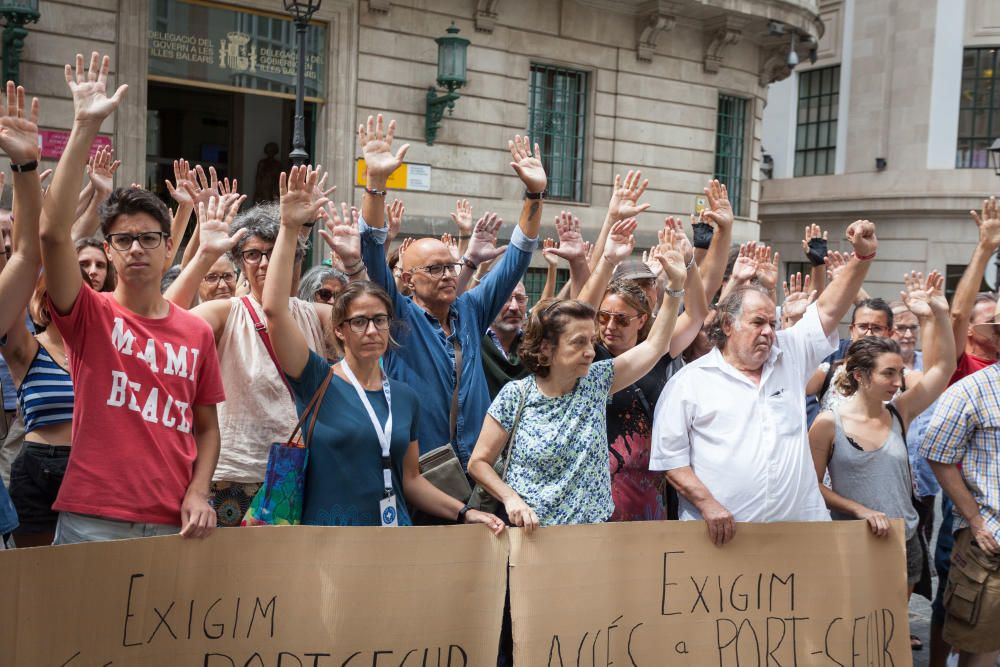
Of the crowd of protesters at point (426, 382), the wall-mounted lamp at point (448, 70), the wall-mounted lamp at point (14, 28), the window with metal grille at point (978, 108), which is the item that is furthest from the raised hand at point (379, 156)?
the window with metal grille at point (978, 108)

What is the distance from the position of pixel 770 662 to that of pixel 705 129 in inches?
571

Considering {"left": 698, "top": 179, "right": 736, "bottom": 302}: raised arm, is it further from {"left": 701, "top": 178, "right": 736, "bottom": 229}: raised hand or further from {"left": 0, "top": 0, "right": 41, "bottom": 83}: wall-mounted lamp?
{"left": 0, "top": 0, "right": 41, "bottom": 83}: wall-mounted lamp

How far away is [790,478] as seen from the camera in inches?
162

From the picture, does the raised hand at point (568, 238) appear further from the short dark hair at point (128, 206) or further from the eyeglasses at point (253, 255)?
the short dark hair at point (128, 206)

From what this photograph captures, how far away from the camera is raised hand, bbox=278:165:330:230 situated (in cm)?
356

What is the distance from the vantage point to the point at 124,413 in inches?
124

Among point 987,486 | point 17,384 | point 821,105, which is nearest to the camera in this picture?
point 17,384

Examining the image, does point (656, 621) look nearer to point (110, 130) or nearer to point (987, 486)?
point (987, 486)

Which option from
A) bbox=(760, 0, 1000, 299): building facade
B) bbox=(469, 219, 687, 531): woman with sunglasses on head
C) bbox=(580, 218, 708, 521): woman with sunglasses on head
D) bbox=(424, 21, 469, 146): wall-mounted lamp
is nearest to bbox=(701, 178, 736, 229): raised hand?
bbox=(580, 218, 708, 521): woman with sunglasses on head

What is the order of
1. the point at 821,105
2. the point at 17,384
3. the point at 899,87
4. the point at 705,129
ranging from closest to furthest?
the point at 17,384 < the point at 705,129 < the point at 899,87 < the point at 821,105

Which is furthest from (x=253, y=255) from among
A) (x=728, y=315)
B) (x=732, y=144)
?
(x=732, y=144)

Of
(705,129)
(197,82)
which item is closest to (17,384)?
(197,82)

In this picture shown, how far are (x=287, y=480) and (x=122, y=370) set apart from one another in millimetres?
680

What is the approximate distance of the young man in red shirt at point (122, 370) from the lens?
3.03 meters
